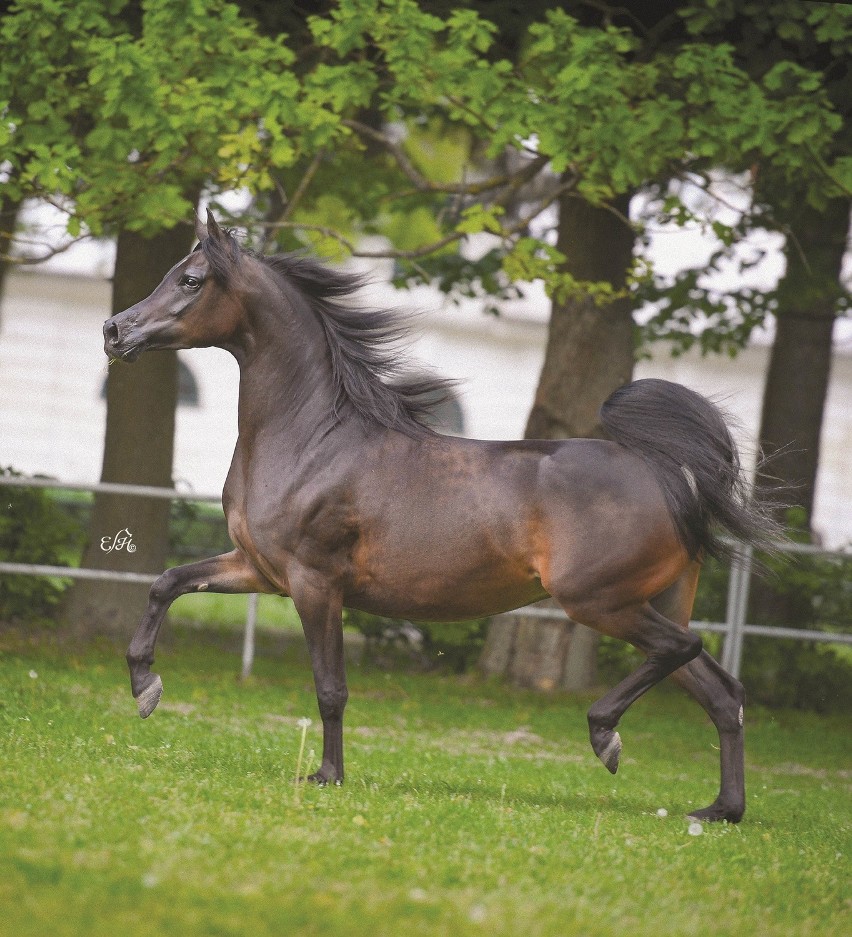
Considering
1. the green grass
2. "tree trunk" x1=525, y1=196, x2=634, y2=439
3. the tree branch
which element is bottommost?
the green grass

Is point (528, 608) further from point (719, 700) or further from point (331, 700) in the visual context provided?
point (331, 700)

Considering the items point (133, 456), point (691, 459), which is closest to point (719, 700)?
point (691, 459)

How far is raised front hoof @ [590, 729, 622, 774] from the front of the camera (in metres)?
6.19

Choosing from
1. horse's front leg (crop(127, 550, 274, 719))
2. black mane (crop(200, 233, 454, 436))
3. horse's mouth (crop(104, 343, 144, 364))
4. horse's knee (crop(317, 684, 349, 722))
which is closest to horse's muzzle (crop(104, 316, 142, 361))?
horse's mouth (crop(104, 343, 144, 364))

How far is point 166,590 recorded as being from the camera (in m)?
6.46

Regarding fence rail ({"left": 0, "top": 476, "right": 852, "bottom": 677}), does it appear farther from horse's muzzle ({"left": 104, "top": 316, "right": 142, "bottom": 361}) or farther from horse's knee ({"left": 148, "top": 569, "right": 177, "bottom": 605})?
horse's muzzle ({"left": 104, "top": 316, "right": 142, "bottom": 361})

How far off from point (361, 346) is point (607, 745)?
2.34 metres

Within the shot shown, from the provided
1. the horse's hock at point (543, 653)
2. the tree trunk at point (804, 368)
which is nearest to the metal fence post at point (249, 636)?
the horse's hock at point (543, 653)

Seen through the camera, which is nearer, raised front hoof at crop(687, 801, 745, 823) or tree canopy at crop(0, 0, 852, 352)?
raised front hoof at crop(687, 801, 745, 823)

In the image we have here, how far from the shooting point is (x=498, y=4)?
10.9m

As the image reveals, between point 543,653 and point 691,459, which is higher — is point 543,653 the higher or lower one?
the lower one

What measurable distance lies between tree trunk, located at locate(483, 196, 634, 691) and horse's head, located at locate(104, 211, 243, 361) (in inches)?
220

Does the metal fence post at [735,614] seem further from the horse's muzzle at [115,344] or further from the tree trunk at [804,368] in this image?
the horse's muzzle at [115,344]
